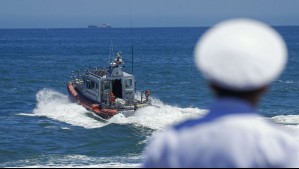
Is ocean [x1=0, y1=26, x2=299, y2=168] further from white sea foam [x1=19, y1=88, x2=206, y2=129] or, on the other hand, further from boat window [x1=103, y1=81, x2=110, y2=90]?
boat window [x1=103, y1=81, x2=110, y2=90]

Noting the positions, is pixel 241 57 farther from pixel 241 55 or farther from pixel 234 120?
pixel 234 120

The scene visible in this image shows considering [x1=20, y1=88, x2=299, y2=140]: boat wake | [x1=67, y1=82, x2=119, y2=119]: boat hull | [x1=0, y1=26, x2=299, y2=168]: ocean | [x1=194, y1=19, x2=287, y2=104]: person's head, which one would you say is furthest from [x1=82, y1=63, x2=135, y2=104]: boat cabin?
[x1=194, y1=19, x2=287, y2=104]: person's head

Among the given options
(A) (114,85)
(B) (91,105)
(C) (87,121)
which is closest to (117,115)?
(C) (87,121)

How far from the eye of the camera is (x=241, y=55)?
2504 millimetres

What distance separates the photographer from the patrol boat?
28969 mm

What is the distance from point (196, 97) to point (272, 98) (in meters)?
4.55

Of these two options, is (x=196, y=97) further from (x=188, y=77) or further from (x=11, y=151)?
(x=11, y=151)

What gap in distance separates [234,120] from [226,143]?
0.10m

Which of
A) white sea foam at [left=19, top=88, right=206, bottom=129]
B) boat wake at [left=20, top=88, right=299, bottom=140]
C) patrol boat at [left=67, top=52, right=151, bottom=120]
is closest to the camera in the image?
boat wake at [left=20, top=88, right=299, bottom=140]

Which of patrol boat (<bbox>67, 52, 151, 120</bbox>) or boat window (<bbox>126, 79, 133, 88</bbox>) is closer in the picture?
patrol boat (<bbox>67, 52, 151, 120</bbox>)

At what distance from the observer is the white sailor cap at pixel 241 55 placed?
251 centimetres

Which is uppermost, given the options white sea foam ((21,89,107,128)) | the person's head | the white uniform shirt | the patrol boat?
the person's head

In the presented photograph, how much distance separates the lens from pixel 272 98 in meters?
41.1

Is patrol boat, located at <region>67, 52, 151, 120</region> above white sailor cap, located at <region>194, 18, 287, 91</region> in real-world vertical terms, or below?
below
